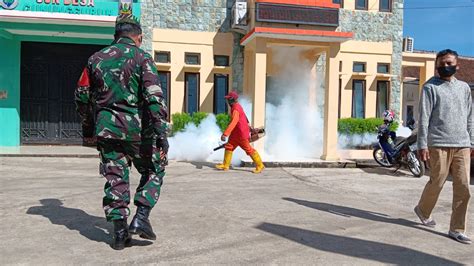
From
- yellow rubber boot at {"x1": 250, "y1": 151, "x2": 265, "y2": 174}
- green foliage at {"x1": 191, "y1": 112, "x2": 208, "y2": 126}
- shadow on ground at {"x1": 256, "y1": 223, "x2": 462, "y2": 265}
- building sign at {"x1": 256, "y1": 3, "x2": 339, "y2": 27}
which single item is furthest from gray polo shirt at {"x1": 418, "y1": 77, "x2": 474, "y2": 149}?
green foliage at {"x1": 191, "y1": 112, "x2": 208, "y2": 126}

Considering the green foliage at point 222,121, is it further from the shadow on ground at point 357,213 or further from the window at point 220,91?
the shadow on ground at point 357,213

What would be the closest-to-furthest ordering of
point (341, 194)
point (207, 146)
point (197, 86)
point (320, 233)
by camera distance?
1. point (320, 233)
2. point (341, 194)
3. point (207, 146)
4. point (197, 86)

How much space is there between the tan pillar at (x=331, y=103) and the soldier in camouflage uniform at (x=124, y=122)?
7353 mm

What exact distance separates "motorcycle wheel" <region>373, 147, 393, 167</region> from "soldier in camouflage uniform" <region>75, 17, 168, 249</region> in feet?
24.5

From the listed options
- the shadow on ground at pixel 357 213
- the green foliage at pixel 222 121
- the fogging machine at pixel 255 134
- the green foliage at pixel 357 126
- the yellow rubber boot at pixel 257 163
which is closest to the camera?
the shadow on ground at pixel 357 213

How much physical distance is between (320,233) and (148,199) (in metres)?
1.82

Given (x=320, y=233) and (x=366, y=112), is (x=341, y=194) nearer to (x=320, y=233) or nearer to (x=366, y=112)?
(x=320, y=233)

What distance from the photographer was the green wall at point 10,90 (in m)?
12.6

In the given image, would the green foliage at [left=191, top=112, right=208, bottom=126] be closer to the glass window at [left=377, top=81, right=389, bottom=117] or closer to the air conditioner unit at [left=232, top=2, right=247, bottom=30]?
the air conditioner unit at [left=232, top=2, right=247, bottom=30]

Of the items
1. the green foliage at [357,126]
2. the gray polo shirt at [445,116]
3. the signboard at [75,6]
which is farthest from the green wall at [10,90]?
the gray polo shirt at [445,116]

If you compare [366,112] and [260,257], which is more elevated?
[366,112]

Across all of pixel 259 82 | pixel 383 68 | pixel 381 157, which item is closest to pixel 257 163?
pixel 259 82

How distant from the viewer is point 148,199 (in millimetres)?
4066

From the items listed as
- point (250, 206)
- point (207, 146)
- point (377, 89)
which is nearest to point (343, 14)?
point (377, 89)
